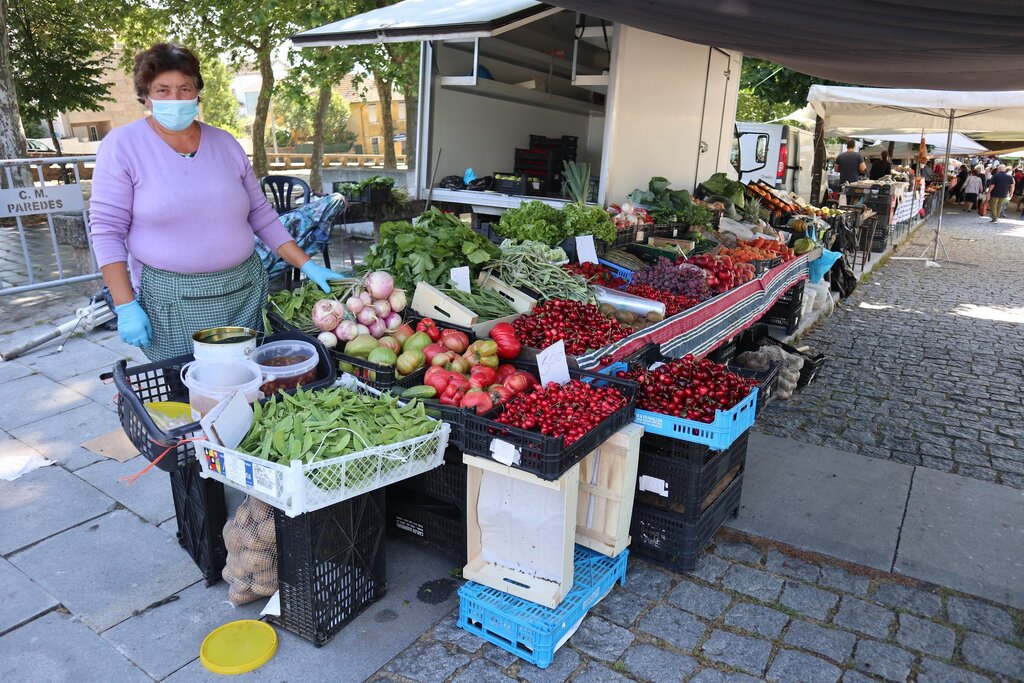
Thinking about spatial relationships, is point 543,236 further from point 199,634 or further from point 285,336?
point 199,634

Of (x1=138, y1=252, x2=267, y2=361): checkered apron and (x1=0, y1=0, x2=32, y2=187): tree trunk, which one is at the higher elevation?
(x1=0, y1=0, x2=32, y2=187): tree trunk

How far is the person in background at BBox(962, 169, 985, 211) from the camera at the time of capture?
26188mm

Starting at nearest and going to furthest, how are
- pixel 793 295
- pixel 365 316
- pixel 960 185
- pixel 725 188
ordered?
pixel 365 316, pixel 793 295, pixel 725 188, pixel 960 185

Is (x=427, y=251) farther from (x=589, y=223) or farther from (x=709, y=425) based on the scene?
(x=709, y=425)

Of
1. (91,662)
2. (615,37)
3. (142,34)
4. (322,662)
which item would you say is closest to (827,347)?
(615,37)

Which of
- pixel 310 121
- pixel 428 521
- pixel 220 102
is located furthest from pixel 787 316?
pixel 310 121

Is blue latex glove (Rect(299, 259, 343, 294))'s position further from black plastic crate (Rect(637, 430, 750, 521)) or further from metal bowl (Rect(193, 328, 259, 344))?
black plastic crate (Rect(637, 430, 750, 521))

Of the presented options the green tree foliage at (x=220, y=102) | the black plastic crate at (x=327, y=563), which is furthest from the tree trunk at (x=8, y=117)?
the green tree foliage at (x=220, y=102)

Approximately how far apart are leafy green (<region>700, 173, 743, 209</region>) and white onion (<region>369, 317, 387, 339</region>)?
21.0 feet

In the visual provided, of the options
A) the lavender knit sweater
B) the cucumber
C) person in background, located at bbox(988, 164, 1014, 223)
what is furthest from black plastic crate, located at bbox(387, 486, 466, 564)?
person in background, located at bbox(988, 164, 1014, 223)

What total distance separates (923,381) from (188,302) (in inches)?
248

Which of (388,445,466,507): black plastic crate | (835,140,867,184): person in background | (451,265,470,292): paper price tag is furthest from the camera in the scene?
(835,140,867,184): person in background

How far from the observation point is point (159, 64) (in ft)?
9.86

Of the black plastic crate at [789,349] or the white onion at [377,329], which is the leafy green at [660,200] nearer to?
the black plastic crate at [789,349]
